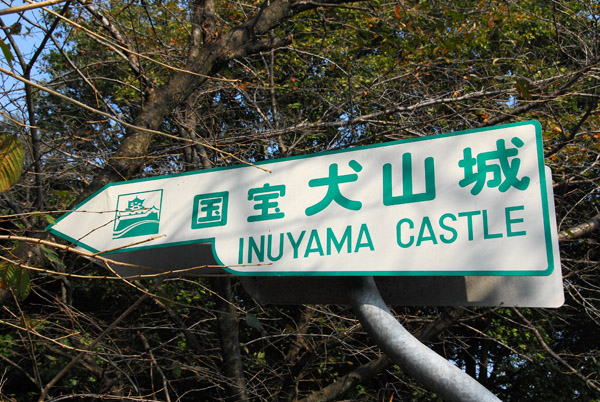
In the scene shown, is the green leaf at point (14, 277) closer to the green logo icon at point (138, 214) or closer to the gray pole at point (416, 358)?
the green logo icon at point (138, 214)

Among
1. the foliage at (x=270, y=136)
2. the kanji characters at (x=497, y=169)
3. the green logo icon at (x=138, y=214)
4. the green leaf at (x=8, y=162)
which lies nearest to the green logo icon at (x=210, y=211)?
the green logo icon at (x=138, y=214)

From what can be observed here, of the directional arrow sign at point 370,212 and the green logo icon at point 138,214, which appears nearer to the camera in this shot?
the directional arrow sign at point 370,212

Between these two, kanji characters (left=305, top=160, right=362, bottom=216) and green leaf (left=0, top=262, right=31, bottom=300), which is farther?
green leaf (left=0, top=262, right=31, bottom=300)

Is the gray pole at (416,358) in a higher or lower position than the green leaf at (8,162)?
lower

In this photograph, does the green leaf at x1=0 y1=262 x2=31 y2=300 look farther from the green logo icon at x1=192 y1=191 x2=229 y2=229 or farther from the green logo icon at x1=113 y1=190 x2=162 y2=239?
the green logo icon at x1=192 y1=191 x2=229 y2=229

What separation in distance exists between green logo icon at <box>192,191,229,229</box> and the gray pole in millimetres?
581

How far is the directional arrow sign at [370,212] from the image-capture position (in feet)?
4.45

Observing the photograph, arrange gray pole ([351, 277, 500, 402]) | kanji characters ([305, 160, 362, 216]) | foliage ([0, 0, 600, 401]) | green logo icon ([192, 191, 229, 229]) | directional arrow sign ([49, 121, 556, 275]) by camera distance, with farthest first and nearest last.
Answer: foliage ([0, 0, 600, 401]), green logo icon ([192, 191, 229, 229]), kanji characters ([305, 160, 362, 216]), directional arrow sign ([49, 121, 556, 275]), gray pole ([351, 277, 500, 402])

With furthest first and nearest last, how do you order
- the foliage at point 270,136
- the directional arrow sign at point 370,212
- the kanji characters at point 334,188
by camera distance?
1. the foliage at point 270,136
2. the kanji characters at point 334,188
3. the directional arrow sign at point 370,212

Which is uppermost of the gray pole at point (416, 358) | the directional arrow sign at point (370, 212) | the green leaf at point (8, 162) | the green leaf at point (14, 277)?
the green leaf at point (8, 162)

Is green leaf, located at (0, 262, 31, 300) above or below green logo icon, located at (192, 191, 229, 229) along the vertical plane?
below

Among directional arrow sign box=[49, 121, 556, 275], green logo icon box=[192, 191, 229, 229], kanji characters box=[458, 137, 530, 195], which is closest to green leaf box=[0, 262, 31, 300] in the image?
directional arrow sign box=[49, 121, 556, 275]

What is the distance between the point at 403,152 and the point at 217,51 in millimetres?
2282

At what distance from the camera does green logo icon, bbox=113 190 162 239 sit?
1878mm
